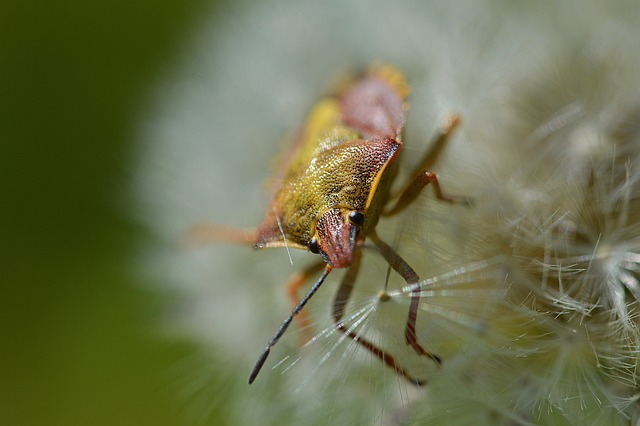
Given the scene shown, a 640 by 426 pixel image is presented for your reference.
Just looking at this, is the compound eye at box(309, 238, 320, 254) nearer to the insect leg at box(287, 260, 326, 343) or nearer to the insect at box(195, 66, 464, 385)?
the insect at box(195, 66, 464, 385)

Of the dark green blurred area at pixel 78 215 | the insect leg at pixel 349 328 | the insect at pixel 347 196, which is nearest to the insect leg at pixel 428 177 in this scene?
the insect at pixel 347 196

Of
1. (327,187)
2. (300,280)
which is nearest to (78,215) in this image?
(300,280)

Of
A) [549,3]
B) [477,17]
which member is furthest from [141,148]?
[549,3]

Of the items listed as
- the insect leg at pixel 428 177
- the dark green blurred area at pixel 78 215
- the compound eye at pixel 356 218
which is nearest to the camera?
the compound eye at pixel 356 218

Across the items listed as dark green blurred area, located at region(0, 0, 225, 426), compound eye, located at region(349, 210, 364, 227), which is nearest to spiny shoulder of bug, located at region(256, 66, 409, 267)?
compound eye, located at region(349, 210, 364, 227)

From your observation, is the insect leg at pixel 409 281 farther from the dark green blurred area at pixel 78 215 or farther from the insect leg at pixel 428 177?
the dark green blurred area at pixel 78 215

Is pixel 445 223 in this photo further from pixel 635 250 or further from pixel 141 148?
pixel 141 148

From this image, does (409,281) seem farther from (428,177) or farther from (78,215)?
(78,215)
